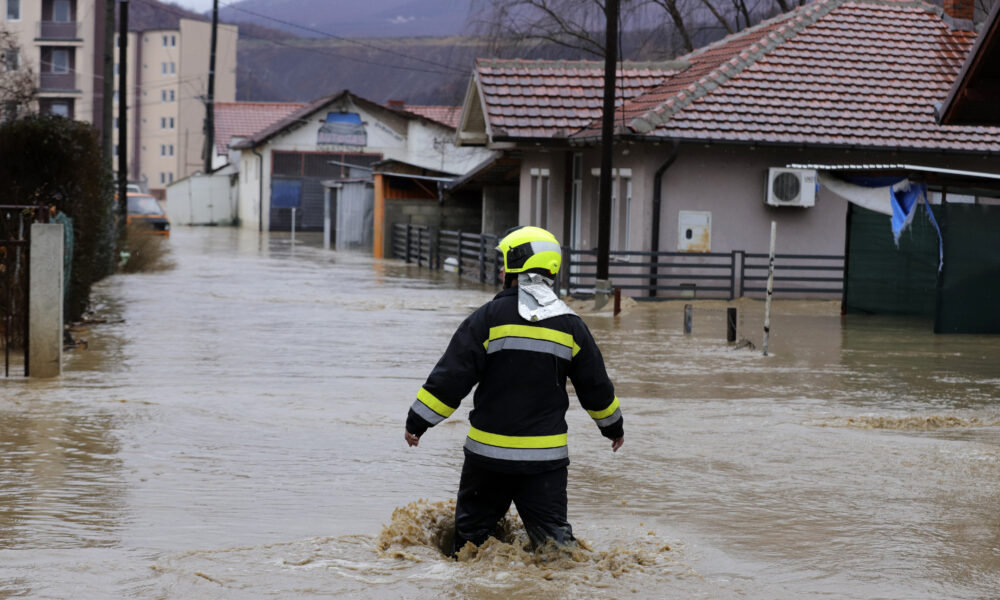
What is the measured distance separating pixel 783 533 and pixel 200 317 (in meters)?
12.7

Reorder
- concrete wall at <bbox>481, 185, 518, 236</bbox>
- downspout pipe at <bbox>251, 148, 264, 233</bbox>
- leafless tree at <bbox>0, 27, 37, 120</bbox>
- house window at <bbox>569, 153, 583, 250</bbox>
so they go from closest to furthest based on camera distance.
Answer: house window at <bbox>569, 153, 583, 250</bbox>
leafless tree at <bbox>0, 27, 37, 120</bbox>
concrete wall at <bbox>481, 185, 518, 236</bbox>
downspout pipe at <bbox>251, 148, 264, 233</bbox>

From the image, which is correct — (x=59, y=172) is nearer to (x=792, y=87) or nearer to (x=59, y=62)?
(x=792, y=87)

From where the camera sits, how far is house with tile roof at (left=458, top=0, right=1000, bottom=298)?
22.7 m

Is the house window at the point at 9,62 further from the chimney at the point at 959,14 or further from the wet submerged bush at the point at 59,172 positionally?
the chimney at the point at 959,14

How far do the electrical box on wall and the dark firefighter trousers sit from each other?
694 inches

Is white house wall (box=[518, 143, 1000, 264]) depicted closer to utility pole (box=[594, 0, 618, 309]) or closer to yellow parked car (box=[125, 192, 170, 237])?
utility pole (box=[594, 0, 618, 309])

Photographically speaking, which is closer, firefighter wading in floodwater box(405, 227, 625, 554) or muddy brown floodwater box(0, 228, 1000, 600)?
firefighter wading in floodwater box(405, 227, 625, 554)

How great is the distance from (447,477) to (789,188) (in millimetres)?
16171

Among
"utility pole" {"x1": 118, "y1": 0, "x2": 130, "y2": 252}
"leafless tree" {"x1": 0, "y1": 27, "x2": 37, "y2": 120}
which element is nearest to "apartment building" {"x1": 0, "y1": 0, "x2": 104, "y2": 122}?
"utility pole" {"x1": 118, "y1": 0, "x2": 130, "y2": 252}

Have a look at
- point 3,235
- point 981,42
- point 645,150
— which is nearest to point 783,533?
point 981,42

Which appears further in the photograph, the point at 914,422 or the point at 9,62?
the point at 9,62

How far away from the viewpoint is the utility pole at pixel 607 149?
2012 centimetres

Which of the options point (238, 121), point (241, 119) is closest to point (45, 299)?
Answer: point (238, 121)

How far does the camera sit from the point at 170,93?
348ft
